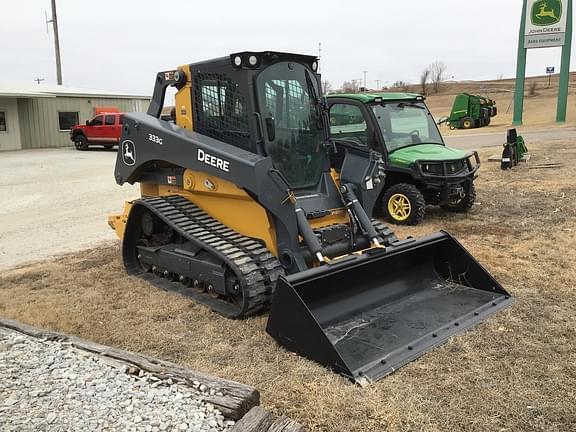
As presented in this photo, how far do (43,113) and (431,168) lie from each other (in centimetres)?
2265

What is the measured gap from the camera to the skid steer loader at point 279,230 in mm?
4434

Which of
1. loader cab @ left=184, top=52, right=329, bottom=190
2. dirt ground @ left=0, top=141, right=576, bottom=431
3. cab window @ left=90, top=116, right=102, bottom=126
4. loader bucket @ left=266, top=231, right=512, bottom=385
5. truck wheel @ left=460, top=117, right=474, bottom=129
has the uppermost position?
loader cab @ left=184, top=52, right=329, bottom=190

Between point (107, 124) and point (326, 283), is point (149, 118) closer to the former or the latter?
point (326, 283)

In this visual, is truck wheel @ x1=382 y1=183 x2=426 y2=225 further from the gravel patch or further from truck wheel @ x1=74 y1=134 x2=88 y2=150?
truck wheel @ x1=74 y1=134 x2=88 y2=150

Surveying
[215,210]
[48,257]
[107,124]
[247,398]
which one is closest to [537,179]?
[215,210]

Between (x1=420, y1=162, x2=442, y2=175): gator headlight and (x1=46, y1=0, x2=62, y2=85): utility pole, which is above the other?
(x1=46, y1=0, x2=62, y2=85): utility pole

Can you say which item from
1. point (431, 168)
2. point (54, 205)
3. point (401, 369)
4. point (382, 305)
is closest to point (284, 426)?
point (401, 369)

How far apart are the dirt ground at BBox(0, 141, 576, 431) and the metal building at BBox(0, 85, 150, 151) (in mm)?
20073

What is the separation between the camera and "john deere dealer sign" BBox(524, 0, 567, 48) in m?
28.3

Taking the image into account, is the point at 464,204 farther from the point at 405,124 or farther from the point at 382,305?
the point at 382,305

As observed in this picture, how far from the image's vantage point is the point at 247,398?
9.93 ft

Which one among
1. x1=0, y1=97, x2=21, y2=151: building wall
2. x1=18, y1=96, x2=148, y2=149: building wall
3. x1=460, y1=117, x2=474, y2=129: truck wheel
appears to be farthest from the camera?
x1=460, y1=117, x2=474, y2=129: truck wheel

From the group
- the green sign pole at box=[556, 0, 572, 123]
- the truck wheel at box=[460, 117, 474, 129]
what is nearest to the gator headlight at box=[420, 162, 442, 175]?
the green sign pole at box=[556, 0, 572, 123]

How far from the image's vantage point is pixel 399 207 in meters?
8.47
